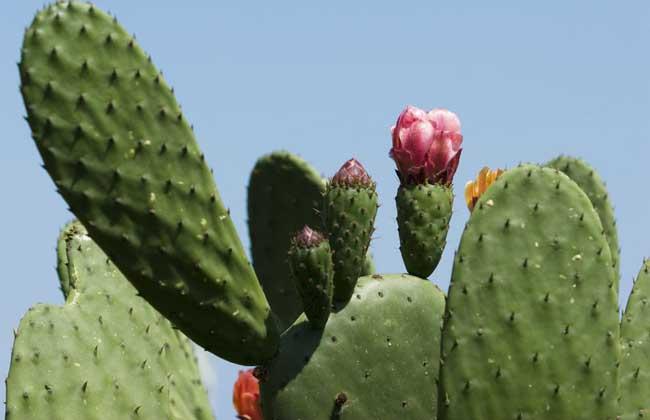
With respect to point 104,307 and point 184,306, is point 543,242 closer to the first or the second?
point 184,306

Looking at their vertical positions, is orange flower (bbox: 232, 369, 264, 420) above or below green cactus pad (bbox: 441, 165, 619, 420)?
above

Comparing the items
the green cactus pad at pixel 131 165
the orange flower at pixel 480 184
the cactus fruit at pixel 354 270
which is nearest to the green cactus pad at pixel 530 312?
the cactus fruit at pixel 354 270

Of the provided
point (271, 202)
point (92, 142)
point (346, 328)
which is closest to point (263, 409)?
point (346, 328)

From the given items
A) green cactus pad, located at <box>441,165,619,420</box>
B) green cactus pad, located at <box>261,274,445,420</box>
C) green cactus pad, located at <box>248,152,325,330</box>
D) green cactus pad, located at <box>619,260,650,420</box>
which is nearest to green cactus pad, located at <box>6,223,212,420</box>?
green cactus pad, located at <box>248,152,325,330</box>

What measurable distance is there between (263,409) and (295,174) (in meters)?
1.21

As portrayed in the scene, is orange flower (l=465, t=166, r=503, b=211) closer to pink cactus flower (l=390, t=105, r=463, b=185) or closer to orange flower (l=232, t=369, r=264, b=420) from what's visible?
pink cactus flower (l=390, t=105, r=463, b=185)

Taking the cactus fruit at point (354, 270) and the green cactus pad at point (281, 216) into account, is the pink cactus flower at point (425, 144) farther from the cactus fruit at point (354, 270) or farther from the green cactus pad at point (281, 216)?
the green cactus pad at point (281, 216)

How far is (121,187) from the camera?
3.35 meters

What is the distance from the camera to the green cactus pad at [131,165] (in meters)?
3.34

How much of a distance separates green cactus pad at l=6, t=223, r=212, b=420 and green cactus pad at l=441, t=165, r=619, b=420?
116 cm

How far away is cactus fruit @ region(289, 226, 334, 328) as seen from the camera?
346 cm

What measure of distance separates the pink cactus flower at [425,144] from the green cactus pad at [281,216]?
86 centimetres

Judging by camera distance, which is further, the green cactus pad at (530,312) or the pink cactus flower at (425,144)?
the pink cactus flower at (425,144)

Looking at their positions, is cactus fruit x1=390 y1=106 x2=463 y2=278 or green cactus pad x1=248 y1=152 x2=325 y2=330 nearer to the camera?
cactus fruit x1=390 y1=106 x2=463 y2=278
